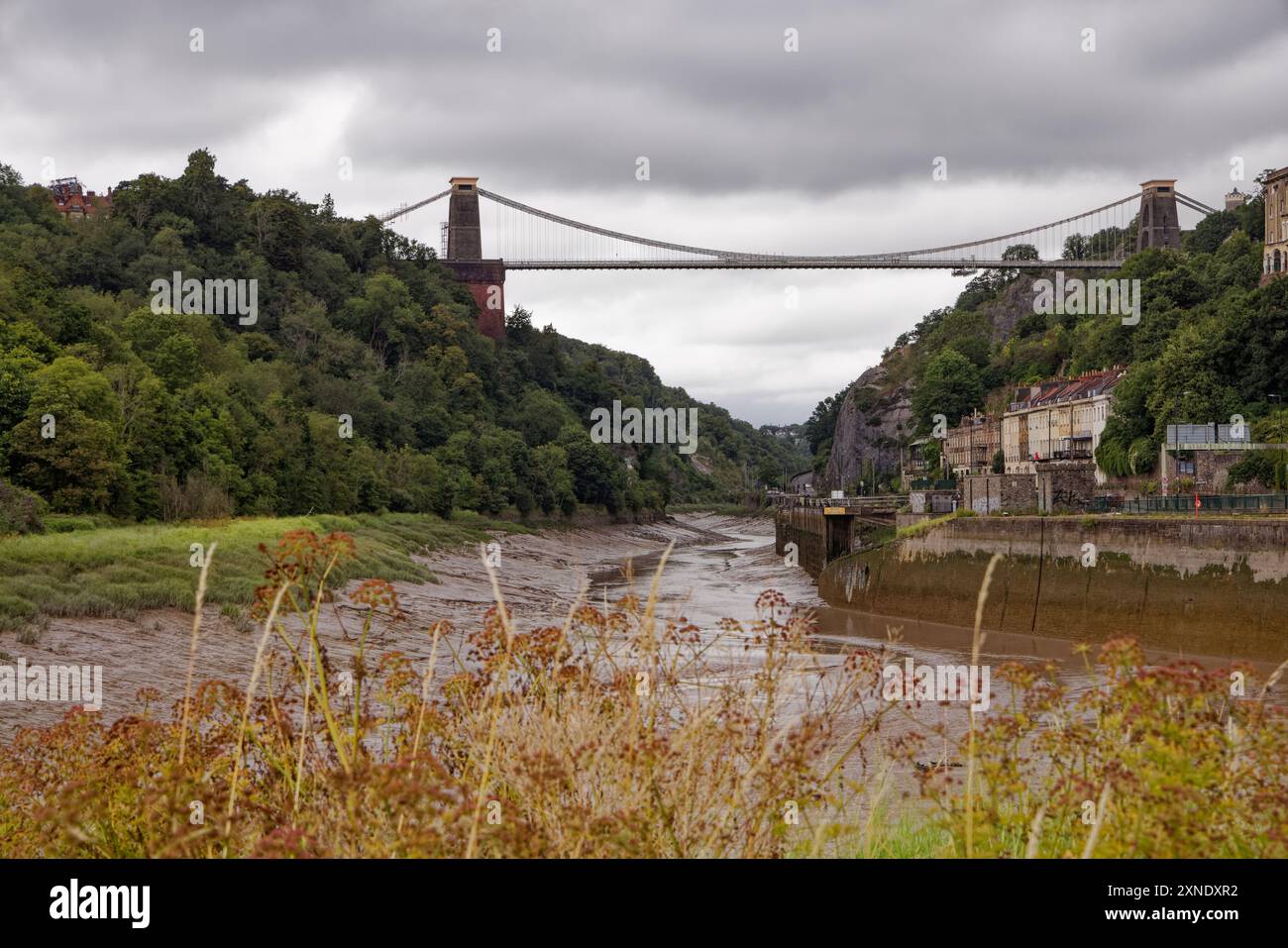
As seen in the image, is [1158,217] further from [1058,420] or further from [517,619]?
[517,619]

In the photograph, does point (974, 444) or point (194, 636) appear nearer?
point (194, 636)

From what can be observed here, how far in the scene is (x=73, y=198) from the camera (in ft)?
379

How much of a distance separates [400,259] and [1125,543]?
9717cm

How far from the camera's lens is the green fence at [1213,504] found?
94.9ft

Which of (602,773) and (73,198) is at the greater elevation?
(73,198)

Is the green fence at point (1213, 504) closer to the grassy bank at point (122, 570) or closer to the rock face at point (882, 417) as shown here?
the grassy bank at point (122, 570)

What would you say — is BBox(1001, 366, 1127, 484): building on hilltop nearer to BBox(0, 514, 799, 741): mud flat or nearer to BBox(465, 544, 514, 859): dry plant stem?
BBox(0, 514, 799, 741): mud flat

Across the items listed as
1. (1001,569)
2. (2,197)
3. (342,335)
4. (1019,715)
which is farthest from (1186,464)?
(2,197)

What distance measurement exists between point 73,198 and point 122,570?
102 metres

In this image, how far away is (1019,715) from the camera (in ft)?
18.1

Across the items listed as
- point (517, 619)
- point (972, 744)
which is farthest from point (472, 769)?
point (517, 619)

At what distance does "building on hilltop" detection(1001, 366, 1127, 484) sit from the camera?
6438cm

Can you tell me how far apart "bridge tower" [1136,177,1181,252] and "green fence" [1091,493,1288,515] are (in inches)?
3202
